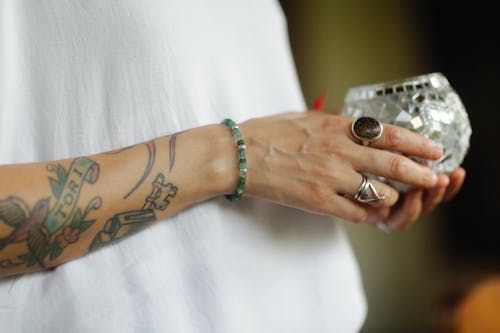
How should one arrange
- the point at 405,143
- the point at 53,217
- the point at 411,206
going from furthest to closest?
the point at 411,206
the point at 405,143
the point at 53,217

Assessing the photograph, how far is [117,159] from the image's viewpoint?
46 cm

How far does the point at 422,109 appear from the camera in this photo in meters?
0.55

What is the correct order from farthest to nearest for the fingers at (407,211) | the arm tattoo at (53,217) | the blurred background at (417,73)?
the blurred background at (417,73) < the fingers at (407,211) < the arm tattoo at (53,217)

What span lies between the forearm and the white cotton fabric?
0.03 meters

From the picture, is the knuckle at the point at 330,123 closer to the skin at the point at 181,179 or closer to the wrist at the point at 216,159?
the skin at the point at 181,179

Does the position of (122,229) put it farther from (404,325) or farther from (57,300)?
(404,325)

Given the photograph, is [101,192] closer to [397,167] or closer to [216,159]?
[216,159]

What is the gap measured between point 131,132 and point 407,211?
378 mm

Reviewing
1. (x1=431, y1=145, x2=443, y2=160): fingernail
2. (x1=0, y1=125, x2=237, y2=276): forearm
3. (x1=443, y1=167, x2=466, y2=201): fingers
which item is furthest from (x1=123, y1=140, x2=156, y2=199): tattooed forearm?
(x1=443, y1=167, x2=466, y2=201): fingers

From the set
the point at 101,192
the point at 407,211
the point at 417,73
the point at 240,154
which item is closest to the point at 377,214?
the point at 407,211

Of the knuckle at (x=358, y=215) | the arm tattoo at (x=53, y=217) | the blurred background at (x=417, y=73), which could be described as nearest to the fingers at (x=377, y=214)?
the knuckle at (x=358, y=215)

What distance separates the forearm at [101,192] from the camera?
42cm

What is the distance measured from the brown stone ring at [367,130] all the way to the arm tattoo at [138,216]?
20 cm

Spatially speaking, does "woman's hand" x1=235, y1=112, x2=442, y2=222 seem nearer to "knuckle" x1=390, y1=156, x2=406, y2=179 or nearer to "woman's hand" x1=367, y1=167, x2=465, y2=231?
"knuckle" x1=390, y1=156, x2=406, y2=179
